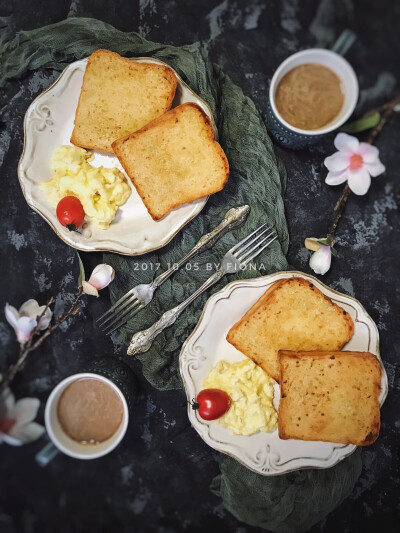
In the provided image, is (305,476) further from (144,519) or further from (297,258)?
(297,258)

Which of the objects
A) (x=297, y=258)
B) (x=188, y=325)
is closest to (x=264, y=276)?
(x=297, y=258)

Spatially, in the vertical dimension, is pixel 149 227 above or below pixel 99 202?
below

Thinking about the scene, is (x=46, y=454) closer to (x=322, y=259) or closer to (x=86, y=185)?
(x=86, y=185)

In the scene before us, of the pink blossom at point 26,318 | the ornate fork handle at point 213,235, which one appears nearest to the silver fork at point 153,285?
the ornate fork handle at point 213,235

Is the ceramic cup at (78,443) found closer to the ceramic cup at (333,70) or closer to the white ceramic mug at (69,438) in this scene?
the white ceramic mug at (69,438)

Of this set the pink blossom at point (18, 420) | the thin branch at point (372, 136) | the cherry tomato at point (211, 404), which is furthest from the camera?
the thin branch at point (372, 136)
